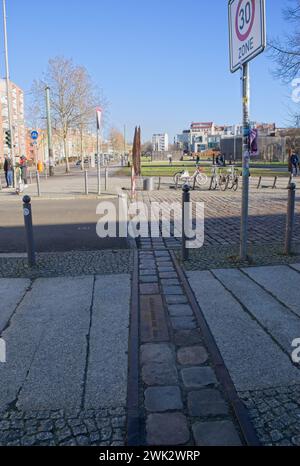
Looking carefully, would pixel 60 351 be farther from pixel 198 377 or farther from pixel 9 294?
pixel 9 294

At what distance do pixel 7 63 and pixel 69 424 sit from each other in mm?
21850

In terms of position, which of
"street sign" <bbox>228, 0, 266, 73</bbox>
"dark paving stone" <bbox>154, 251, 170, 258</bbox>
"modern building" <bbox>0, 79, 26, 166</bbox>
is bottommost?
"dark paving stone" <bbox>154, 251, 170, 258</bbox>

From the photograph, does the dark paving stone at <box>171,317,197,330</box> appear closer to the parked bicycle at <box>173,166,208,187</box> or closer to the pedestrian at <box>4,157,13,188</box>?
the parked bicycle at <box>173,166,208,187</box>

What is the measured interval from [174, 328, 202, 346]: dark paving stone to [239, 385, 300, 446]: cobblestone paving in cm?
80

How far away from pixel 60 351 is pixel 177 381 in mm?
1075

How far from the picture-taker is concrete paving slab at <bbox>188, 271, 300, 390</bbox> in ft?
9.54

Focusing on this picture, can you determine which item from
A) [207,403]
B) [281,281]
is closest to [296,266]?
[281,281]

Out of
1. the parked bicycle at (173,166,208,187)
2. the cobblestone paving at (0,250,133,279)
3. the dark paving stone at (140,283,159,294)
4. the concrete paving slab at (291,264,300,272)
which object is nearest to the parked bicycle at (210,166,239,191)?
the parked bicycle at (173,166,208,187)

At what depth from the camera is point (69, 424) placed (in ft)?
7.98

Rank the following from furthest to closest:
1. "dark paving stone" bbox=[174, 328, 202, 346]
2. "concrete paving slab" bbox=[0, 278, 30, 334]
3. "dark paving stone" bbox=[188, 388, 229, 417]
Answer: "concrete paving slab" bbox=[0, 278, 30, 334] → "dark paving stone" bbox=[174, 328, 202, 346] → "dark paving stone" bbox=[188, 388, 229, 417]

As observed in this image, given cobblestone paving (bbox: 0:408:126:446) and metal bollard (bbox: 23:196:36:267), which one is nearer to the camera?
cobblestone paving (bbox: 0:408:126:446)

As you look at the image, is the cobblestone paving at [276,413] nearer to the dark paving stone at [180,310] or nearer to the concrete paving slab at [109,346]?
the concrete paving slab at [109,346]
